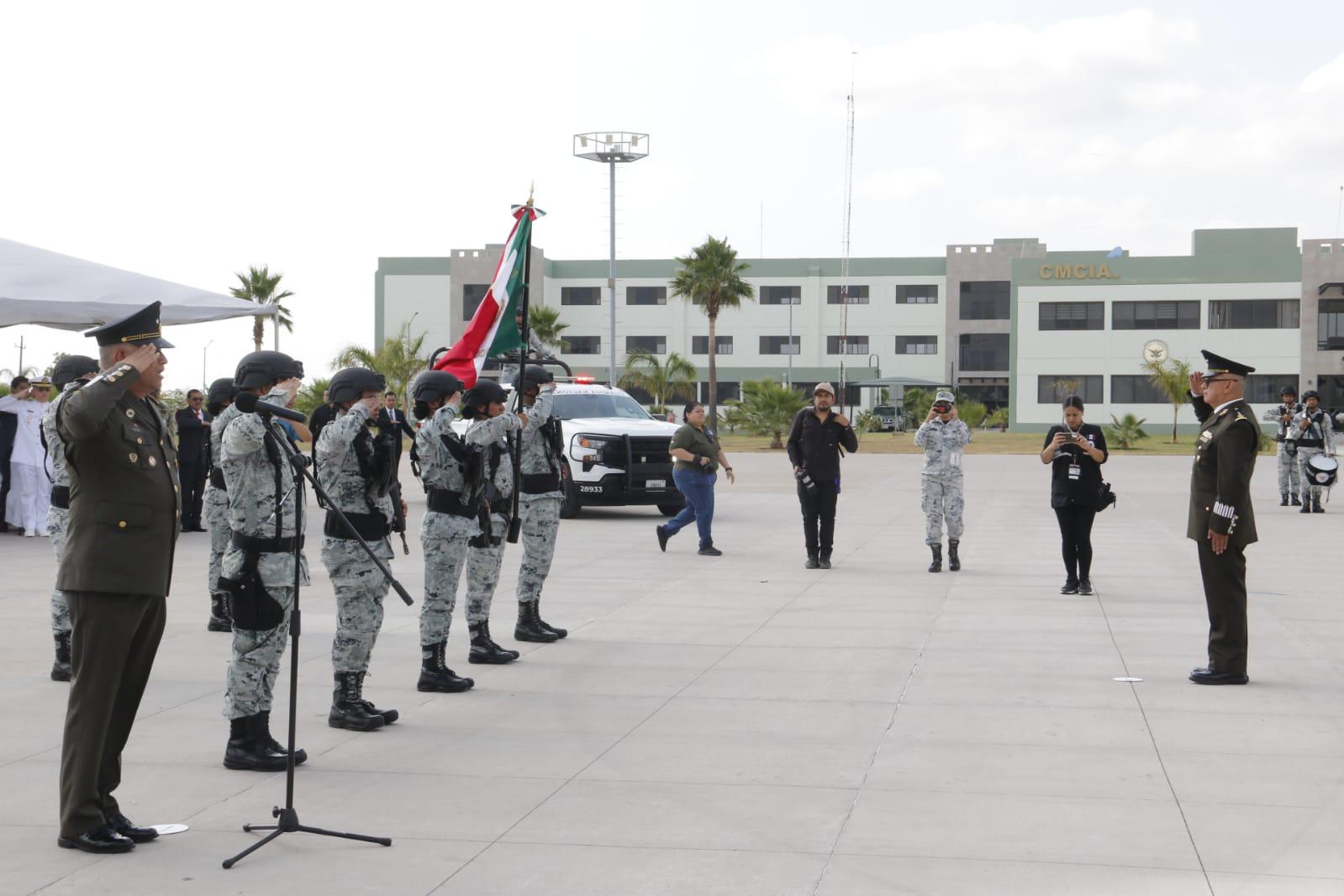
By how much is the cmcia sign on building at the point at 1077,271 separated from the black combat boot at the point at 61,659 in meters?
71.1

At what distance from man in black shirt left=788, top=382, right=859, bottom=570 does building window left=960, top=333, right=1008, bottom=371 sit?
7247cm

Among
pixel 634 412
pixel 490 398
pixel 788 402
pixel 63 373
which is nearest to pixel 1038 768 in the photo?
pixel 490 398

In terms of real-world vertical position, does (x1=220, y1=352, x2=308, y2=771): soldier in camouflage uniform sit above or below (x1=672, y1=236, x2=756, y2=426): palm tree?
below

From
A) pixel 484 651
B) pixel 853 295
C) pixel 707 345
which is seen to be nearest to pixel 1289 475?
pixel 484 651

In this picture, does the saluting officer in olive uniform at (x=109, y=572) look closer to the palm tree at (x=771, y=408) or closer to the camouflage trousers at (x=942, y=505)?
the camouflage trousers at (x=942, y=505)

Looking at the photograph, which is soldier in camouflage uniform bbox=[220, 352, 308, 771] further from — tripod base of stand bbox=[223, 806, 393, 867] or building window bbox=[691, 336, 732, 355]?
building window bbox=[691, 336, 732, 355]

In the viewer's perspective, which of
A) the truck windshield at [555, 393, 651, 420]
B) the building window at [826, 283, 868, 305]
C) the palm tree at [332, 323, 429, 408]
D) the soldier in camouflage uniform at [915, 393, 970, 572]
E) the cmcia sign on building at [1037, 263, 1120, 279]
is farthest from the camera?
the building window at [826, 283, 868, 305]

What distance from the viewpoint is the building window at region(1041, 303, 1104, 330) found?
74125mm

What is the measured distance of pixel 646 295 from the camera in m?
87.9

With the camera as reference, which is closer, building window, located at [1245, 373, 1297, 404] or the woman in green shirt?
the woman in green shirt

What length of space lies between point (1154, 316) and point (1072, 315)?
4.22 meters

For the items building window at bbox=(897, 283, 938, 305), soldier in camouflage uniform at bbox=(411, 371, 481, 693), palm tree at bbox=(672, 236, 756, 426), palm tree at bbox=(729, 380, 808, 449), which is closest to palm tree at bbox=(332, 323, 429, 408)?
palm tree at bbox=(729, 380, 808, 449)

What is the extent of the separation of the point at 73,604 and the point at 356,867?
1.45 m

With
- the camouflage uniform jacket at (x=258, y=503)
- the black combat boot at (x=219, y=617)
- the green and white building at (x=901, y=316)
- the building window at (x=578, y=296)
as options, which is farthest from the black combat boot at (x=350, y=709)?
the building window at (x=578, y=296)
